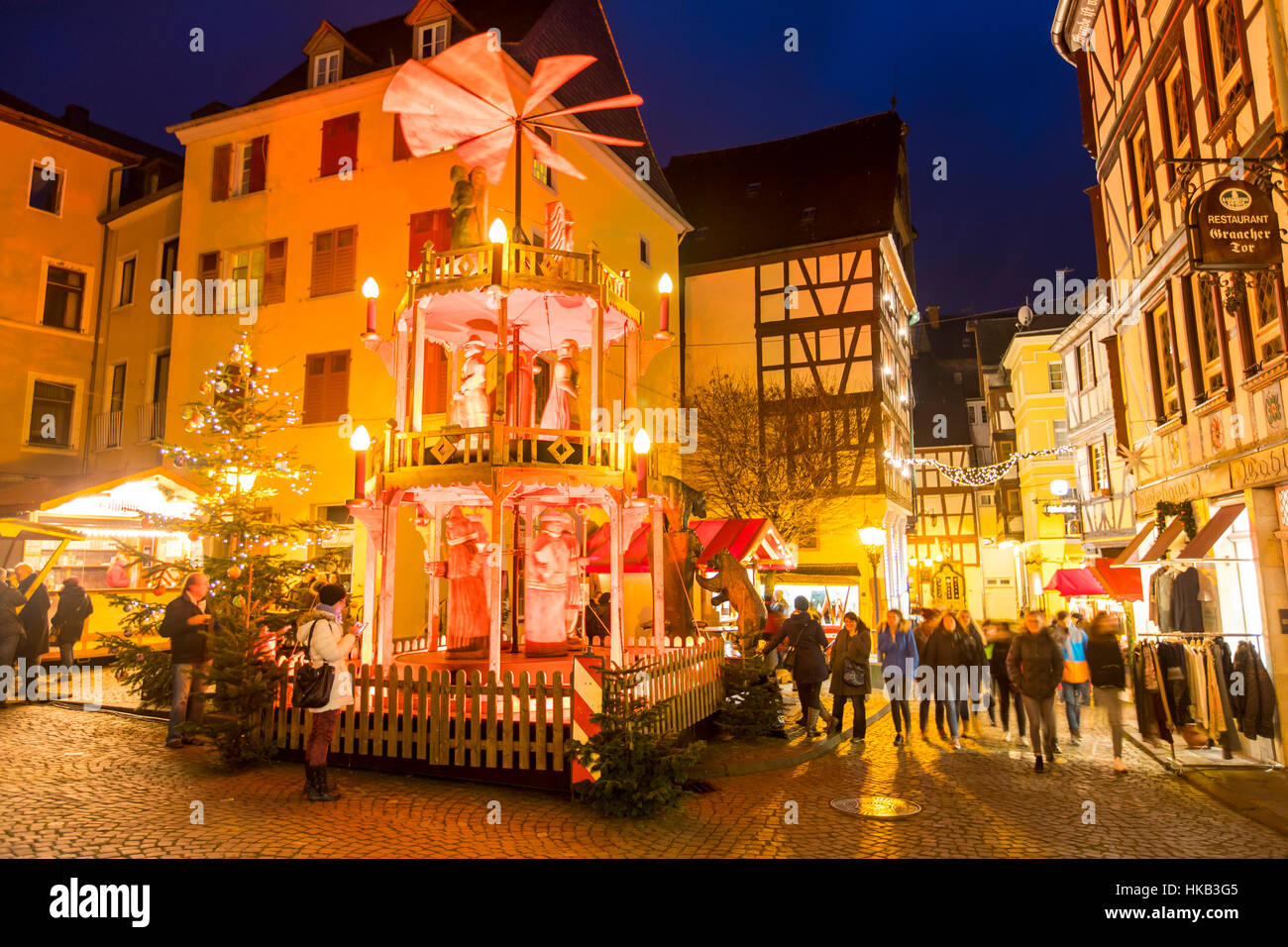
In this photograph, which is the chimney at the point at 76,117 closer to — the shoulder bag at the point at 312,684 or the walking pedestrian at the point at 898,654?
the shoulder bag at the point at 312,684

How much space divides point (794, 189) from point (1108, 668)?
2712 cm

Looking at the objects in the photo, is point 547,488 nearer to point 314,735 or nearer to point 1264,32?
point 314,735

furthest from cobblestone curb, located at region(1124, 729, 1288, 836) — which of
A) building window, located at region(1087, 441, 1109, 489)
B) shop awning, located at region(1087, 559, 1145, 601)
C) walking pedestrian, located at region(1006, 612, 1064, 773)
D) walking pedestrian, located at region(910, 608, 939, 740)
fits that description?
building window, located at region(1087, 441, 1109, 489)

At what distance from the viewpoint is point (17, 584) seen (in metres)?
14.2

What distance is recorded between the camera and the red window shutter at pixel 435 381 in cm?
1742

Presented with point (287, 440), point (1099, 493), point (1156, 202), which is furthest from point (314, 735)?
point (1099, 493)

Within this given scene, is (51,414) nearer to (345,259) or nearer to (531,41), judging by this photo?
(345,259)

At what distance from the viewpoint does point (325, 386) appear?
18859 millimetres

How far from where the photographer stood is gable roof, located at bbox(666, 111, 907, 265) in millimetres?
31078

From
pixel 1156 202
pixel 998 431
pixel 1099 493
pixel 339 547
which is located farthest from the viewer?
pixel 998 431

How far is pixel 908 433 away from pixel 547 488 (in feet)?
96.7

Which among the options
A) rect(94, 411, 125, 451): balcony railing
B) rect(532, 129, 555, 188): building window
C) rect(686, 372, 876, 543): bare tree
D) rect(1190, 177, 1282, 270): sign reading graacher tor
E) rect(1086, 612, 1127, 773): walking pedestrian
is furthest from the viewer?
rect(686, 372, 876, 543): bare tree

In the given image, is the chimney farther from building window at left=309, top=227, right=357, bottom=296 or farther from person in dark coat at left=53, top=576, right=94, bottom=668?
person in dark coat at left=53, top=576, right=94, bottom=668

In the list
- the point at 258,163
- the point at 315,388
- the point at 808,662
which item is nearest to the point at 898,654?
the point at 808,662
